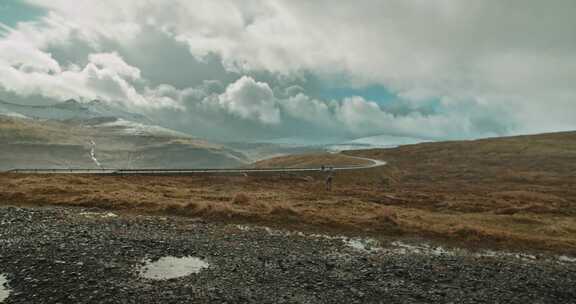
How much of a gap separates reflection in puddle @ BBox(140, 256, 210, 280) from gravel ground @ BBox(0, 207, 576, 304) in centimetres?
48

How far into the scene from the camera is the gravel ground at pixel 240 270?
20375 millimetres

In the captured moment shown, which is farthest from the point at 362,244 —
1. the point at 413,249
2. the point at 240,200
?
the point at 240,200

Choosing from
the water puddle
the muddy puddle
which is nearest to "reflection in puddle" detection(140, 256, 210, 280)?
the muddy puddle

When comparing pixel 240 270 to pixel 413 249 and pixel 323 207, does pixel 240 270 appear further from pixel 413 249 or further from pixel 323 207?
pixel 323 207

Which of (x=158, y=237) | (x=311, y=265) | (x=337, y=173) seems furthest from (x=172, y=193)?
(x=337, y=173)

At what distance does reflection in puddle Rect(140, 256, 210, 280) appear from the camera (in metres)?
22.5

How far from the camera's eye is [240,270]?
23.9 metres

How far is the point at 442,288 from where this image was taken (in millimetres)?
22969

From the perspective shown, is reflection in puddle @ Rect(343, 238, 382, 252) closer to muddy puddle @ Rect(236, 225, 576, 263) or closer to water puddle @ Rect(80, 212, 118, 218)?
muddy puddle @ Rect(236, 225, 576, 263)

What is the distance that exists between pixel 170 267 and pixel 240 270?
4199 mm

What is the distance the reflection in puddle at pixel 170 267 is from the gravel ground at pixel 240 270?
0.48m

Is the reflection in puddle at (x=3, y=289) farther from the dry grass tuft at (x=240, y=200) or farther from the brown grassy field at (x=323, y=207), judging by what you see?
the dry grass tuft at (x=240, y=200)

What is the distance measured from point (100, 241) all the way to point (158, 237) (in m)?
3.98

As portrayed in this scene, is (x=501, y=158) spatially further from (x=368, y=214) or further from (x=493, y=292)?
(x=493, y=292)
